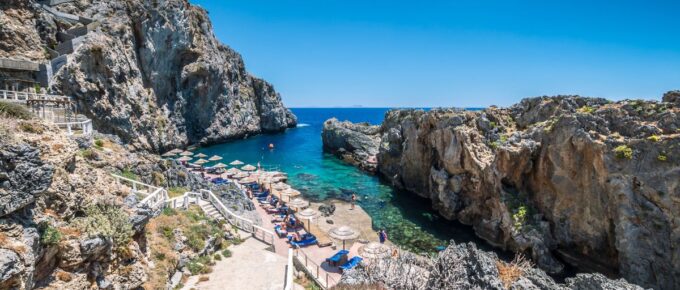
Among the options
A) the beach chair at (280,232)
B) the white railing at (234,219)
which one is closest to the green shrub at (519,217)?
the beach chair at (280,232)

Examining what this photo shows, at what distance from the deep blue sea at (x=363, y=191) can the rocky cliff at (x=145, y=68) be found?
971cm

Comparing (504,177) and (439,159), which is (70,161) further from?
(439,159)

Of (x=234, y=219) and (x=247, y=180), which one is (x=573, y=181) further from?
(x=247, y=180)

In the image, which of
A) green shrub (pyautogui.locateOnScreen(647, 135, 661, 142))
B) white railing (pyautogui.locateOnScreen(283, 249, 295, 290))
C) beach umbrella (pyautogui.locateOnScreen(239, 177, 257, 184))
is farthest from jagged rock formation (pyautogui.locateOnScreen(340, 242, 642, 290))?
beach umbrella (pyautogui.locateOnScreen(239, 177, 257, 184))

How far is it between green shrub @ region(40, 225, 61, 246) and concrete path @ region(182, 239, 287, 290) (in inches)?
257

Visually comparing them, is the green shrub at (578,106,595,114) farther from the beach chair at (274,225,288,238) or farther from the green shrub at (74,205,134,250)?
the green shrub at (74,205,134,250)

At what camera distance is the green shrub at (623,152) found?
18.0 metres

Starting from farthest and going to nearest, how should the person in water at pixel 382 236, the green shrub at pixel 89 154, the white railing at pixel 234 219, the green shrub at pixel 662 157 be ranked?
the person in water at pixel 382 236, the white railing at pixel 234 219, the green shrub at pixel 662 157, the green shrub at pixel 89 154

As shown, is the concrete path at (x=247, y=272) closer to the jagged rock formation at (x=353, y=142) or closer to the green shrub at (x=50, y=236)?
the green shrub at (x=50, y=236)

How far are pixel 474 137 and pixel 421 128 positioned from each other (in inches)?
343

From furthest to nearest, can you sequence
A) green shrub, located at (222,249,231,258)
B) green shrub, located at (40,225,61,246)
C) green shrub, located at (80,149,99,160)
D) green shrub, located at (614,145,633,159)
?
green shrub, located at (614,145,633,159) → green shrub, located at (222,249,231,258) → green shrub, located at (80,149,99,160) → green shrub, located at (40,225,61,246)

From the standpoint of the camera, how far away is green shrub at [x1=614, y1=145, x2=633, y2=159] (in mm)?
18047

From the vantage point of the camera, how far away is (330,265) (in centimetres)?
1969

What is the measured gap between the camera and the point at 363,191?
39.5 m
